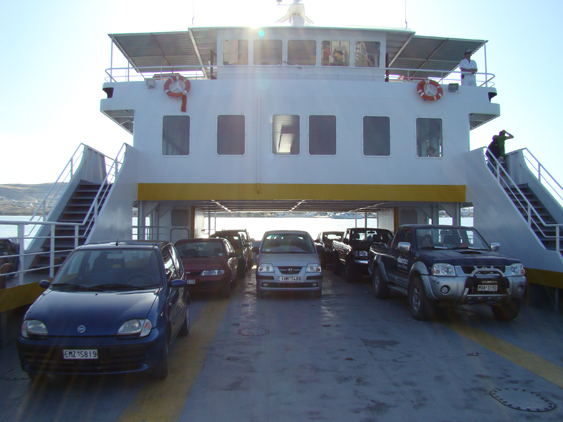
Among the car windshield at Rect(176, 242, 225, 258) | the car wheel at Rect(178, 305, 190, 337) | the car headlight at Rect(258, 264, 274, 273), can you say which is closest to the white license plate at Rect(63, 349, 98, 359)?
the car wheel at Rect(178, 305, 190, 337)

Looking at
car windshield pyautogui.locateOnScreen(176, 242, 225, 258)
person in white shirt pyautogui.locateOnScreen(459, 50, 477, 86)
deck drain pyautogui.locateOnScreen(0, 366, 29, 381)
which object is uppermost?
person in white shirt pyautogui.locateOnScreen(459, 50, 477, 86)

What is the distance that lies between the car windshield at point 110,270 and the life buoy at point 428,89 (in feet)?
35.1

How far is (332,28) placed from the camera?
47.8 feet

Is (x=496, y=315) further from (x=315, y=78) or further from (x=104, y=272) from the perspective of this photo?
(x=315, y=78)

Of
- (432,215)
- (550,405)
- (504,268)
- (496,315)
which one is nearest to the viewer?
(550,405)

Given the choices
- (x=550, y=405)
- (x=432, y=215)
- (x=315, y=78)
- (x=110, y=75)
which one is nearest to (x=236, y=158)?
(x=315, y=78)

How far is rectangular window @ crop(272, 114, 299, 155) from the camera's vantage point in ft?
44.0

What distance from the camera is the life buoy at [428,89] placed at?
1359 centimetres

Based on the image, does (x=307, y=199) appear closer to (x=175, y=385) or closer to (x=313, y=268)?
(x=313, y=268)

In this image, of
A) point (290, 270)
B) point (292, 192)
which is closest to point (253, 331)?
point (290, 270)

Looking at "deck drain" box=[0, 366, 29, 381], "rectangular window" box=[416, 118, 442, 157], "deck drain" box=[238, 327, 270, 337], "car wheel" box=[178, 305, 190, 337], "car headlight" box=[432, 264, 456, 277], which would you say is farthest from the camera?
"rectangular window" box=[416, 118, 442, 157]

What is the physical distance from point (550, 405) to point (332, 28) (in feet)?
43.0

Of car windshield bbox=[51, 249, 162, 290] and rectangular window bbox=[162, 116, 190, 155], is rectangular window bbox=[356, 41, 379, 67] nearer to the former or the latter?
rectangular window bbox=[162, 116, 190, 155]

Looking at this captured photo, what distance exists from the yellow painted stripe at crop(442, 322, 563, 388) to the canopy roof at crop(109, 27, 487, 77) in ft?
32.8
